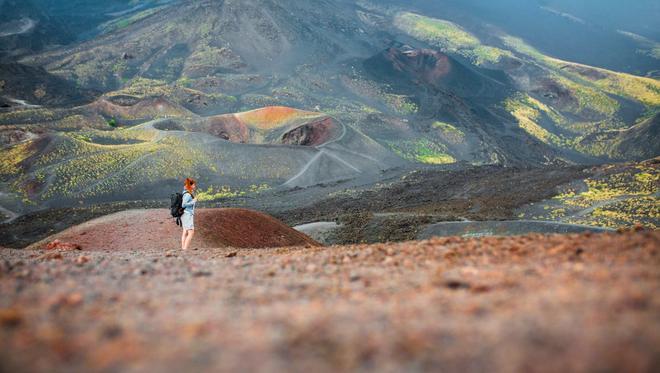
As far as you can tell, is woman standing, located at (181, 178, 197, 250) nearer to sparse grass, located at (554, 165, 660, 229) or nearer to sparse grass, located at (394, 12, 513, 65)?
sparse grass, located at (554, 165, 660, 229)

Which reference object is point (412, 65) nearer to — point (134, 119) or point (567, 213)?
point (134, 119)

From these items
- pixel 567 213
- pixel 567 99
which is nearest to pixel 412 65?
pixel 567 99

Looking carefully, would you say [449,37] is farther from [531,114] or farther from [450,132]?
[450,132]

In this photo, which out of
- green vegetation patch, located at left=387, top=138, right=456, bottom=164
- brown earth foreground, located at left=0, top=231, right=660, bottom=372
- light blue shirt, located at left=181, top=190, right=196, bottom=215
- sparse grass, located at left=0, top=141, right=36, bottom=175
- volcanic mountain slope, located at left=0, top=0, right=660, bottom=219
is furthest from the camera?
green vegetation patch, located at left=387, top=138, right=456, bottom=164

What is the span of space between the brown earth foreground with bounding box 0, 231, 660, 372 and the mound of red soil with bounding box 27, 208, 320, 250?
35.4 ft

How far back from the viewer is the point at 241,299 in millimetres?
3762

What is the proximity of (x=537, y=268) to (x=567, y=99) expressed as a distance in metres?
106

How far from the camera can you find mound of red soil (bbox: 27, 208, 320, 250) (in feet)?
50.6

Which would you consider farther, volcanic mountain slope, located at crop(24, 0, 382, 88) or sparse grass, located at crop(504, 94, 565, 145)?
volcanic mountain slope, located at crop(24, 0, 382, 88)

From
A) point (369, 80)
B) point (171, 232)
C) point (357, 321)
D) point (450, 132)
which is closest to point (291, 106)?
point (369, 80)

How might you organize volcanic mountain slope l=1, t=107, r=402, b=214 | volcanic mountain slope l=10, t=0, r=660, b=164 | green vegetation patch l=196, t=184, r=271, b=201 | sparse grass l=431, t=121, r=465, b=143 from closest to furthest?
volcanic mountain slope l=1, t=107, r=402, b=214 → green vegetation patch l=196, t=184, r=271, b=201 → sparse grass l=431, t=121, r=465, b=143 → volcanic mountain slope l=10, t=0, r=660, b=164

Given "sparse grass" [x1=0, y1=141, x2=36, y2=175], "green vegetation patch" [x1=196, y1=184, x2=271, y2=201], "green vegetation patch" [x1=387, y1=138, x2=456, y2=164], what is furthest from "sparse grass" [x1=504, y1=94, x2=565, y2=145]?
"sparse grass" [x1=0, y1=141, x2=36, y2=175]

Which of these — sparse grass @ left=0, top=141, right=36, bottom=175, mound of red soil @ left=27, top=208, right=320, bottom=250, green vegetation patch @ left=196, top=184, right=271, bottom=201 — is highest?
mound of red soil @ left=27, top=208, right=320, bottom=250

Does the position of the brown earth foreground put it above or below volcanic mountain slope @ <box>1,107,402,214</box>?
above
